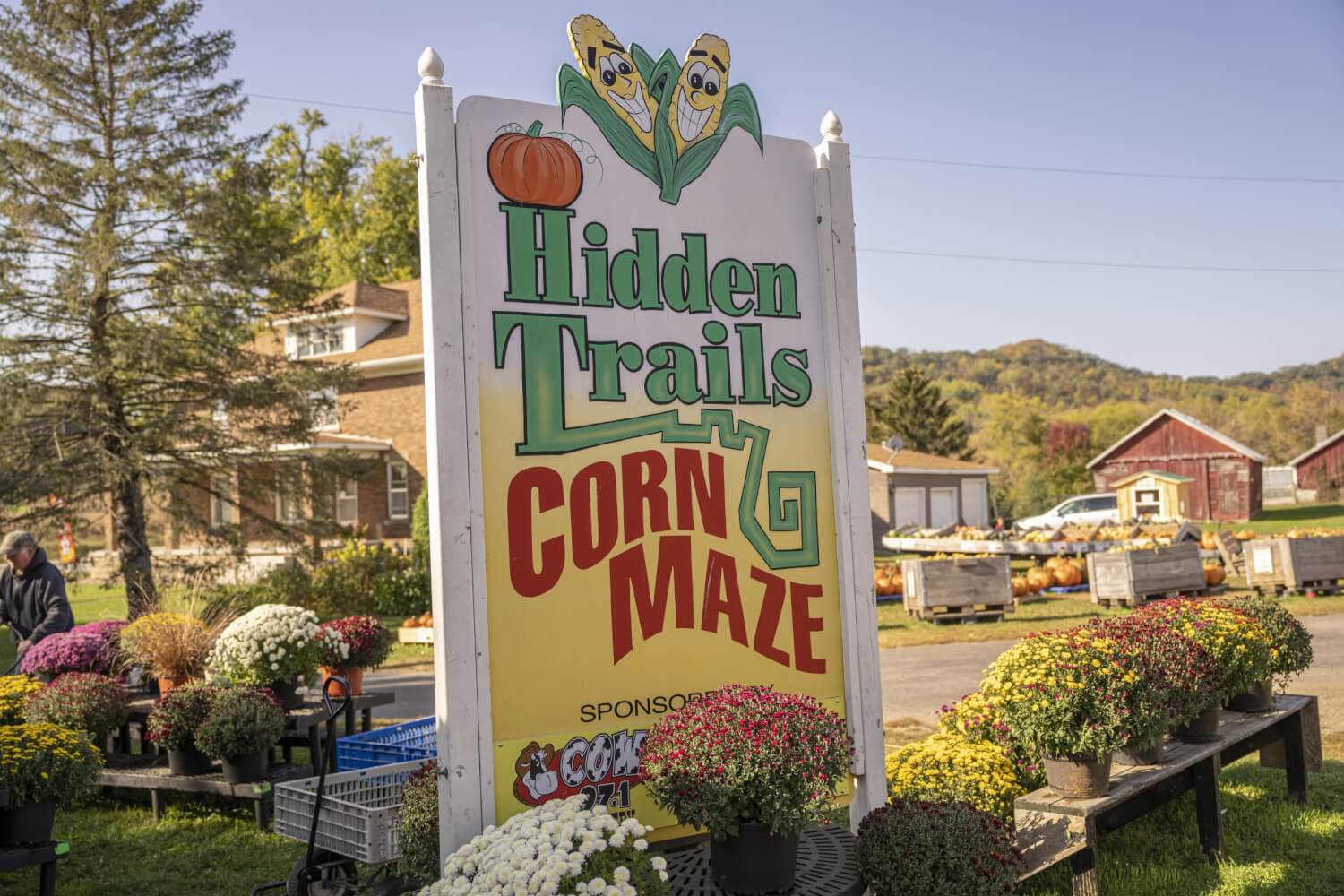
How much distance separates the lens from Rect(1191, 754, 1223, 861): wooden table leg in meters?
5.50

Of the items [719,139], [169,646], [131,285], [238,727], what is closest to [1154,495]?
[131,285]

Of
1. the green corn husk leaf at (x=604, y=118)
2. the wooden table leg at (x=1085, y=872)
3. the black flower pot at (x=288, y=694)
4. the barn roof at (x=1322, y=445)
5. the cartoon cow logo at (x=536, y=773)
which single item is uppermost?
the barn roof at (x=1322, y=445)

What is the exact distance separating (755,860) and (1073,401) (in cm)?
12672

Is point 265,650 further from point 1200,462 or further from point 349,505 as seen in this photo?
point 1200,462

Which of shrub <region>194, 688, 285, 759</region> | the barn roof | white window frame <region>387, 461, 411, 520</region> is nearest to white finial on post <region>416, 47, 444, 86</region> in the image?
shrub <region>194, 688, 285, 759</region>

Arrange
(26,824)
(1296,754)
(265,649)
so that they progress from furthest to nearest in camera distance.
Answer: (265,649), (1296,754), (26,824)

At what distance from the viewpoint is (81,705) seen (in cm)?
717

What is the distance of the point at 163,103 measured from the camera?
19.8 meters

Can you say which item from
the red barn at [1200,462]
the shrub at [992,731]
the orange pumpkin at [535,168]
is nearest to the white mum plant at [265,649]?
the shrub at [992,731]

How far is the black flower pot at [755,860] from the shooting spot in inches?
145

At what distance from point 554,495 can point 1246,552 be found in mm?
18138

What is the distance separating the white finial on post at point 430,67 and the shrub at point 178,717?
4602mm

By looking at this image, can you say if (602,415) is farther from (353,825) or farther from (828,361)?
(353,825)

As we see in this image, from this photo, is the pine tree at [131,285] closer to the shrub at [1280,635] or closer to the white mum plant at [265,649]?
the white mum plant at [265,649]
